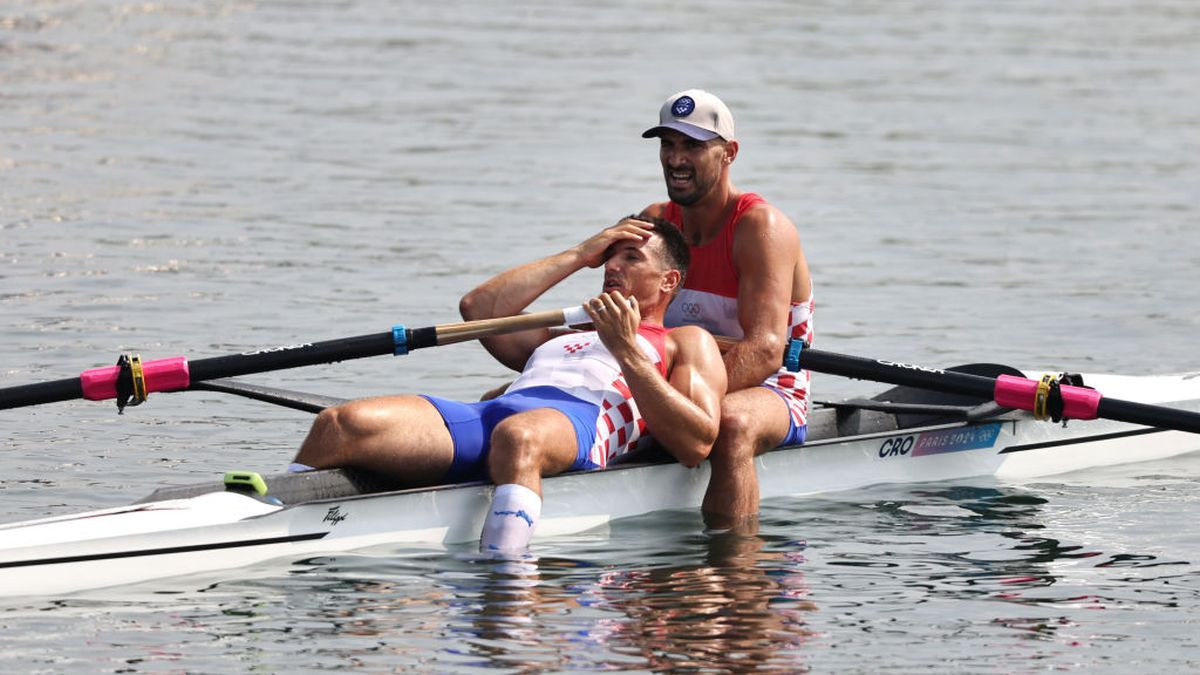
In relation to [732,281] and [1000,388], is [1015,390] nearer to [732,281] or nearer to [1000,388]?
[1000,388]

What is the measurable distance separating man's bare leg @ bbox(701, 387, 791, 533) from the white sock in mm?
1209

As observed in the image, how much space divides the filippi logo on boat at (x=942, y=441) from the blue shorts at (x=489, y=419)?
86.2 inches

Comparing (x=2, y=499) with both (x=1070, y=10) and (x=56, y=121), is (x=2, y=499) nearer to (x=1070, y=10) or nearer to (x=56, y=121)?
(x=56, y=121)

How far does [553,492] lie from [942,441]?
2765 millimetres

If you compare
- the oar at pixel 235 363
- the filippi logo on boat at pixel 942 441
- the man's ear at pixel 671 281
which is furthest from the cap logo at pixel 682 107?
the filippi logo on boat at pixel 942 441

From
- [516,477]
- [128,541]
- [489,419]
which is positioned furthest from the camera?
[489,419]

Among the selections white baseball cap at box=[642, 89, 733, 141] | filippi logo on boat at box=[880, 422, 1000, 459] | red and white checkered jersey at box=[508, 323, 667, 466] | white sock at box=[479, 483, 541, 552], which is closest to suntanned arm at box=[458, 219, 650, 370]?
red and white checkered jersey at box=[508, 323, 667, 466]

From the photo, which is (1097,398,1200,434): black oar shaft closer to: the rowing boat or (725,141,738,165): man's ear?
the rowing boat

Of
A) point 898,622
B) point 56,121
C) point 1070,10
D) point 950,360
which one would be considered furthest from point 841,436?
point 1070,10

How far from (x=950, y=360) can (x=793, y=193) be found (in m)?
6.52

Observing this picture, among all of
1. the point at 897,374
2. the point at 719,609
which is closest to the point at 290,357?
the point at 719,609

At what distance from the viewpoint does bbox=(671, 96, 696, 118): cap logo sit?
10.4 metres

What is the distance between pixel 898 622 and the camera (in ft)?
29.5

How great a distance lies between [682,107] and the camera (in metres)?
10.4
